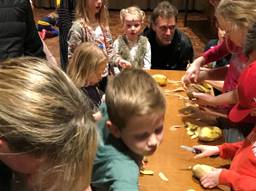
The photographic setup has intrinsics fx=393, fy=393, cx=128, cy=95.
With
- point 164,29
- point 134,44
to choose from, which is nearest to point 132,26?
point 134,44

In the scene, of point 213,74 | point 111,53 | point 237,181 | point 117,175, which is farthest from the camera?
point 111,53

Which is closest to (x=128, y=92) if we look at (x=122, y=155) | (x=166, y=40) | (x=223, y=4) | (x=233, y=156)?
(x=122, y=155)

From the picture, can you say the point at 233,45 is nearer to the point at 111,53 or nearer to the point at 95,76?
the point at 95,76

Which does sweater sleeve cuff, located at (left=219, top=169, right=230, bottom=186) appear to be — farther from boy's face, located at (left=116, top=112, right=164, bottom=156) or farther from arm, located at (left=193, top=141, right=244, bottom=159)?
boy's face, located at (left=116, top=112, right=164, bottom=156)

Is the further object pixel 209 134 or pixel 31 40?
pixel 31 40

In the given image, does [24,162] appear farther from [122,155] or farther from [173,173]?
[173,173]

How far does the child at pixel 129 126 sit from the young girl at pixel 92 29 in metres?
1.39

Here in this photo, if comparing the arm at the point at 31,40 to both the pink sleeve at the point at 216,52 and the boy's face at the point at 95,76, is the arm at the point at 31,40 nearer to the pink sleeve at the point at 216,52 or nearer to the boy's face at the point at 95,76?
the boy's face at the point at 95,76

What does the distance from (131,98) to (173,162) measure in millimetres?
486

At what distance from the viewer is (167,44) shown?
297cm

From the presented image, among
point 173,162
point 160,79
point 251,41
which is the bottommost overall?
point 173,162

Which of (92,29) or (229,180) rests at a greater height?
→ (92,29)

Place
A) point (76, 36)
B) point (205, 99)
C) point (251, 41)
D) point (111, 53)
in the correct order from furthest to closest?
point (111, 53) < point (76, 36) < point (205, 99) < point (251, 41)

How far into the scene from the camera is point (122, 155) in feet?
3.68
